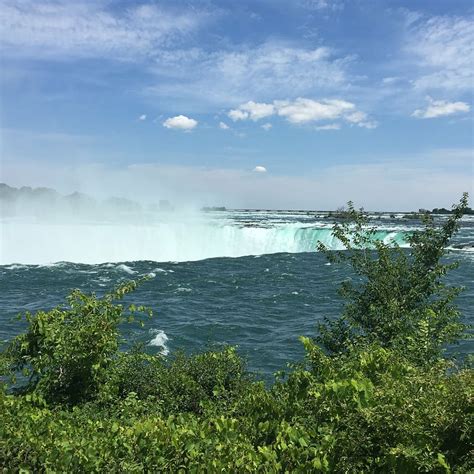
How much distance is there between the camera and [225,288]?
32750mm

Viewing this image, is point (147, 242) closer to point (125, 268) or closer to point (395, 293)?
point (125, 268)

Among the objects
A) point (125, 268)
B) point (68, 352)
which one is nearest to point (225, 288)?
point (125, 268)

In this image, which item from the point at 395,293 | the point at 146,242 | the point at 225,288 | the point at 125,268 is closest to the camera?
the point at 395,293

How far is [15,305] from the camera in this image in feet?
87.5

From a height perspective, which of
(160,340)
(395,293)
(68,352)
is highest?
(395,293)

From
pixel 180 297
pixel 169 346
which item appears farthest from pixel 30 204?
pixel 169 346

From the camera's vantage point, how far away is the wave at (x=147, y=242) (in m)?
45.4

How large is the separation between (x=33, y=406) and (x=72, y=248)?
134 feet

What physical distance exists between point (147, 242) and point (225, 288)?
19.2 metres

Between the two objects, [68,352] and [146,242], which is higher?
[68,352]

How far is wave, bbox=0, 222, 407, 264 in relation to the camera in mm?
45406

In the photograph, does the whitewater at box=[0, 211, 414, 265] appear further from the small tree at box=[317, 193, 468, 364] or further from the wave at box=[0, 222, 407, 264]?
the small tree at box=[317, 193, 468, 364]

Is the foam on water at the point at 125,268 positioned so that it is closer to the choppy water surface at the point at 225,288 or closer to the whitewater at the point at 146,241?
the choppy water surface at the point at 225,288

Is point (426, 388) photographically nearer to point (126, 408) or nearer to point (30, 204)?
point (126, 408)
